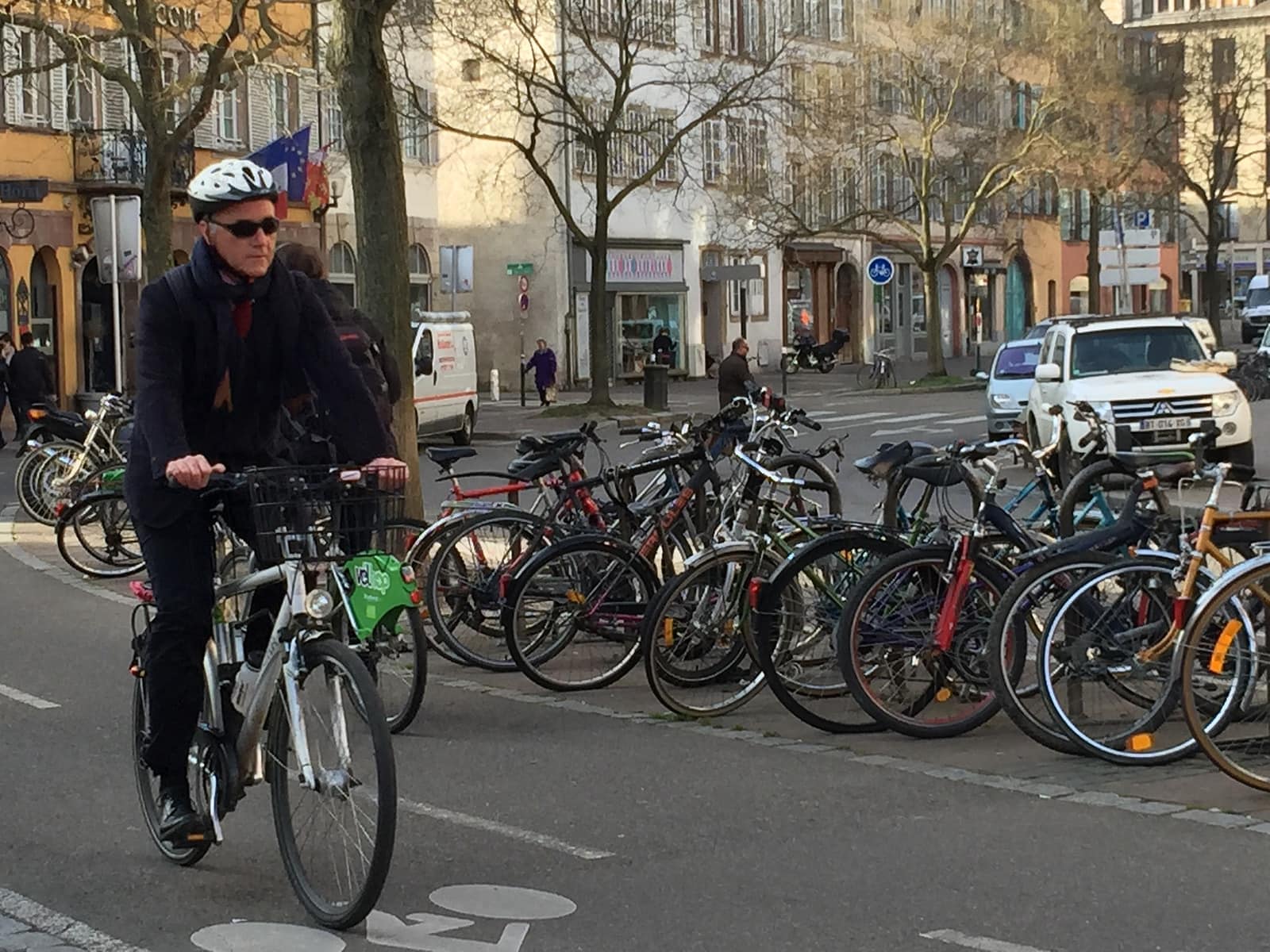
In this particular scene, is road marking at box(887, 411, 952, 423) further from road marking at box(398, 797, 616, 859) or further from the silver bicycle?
the silver bicycle

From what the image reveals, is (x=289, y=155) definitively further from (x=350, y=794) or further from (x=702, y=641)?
(x=350, y=794)

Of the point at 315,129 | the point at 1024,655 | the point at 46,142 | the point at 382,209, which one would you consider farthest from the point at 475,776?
the point at 315,129

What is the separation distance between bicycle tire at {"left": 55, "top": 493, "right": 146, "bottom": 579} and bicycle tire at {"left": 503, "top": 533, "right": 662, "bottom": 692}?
5.96 metres

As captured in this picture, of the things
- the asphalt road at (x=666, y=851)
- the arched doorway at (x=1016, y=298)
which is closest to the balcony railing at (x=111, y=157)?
the asphalt road at (x=666, y=851)

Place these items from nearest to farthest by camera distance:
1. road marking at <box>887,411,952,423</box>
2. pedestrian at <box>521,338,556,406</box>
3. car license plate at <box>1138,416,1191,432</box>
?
car license plate at <box>1138,416,1191,432</box>
road marking at <box>887,411,952,423</box>
pedestrian at <box>521,338,556,406</box>

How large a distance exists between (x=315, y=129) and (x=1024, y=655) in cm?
4108

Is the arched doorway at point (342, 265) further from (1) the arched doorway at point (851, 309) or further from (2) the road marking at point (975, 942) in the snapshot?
(2) the road marking at point (975, 942)

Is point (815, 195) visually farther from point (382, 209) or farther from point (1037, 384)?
point (382, 209)

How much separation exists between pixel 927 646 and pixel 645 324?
5052 cm

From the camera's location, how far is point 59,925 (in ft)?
18.4

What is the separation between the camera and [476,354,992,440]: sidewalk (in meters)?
38.3

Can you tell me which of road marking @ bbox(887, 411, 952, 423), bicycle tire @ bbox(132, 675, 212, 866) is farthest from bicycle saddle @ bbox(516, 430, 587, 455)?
road marking @ bbox(887, 411, 952, 423)

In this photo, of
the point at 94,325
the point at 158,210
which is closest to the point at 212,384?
the point at 158,210

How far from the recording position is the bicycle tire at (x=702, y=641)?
8.83 metres
